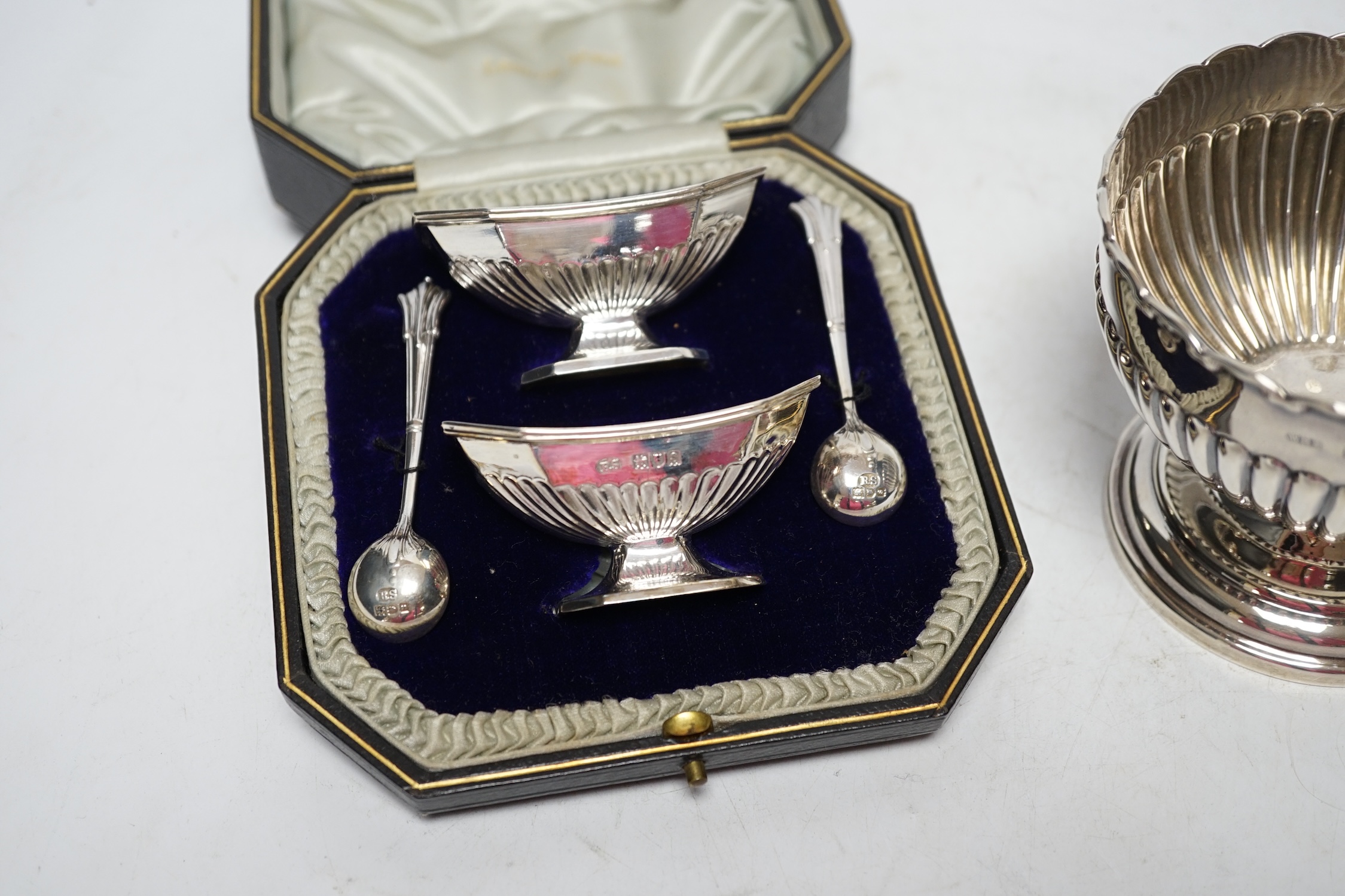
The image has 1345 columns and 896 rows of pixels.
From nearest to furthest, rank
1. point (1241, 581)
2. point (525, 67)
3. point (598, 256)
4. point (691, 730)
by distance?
point (691, 730) < point (1241, 581) < point (598, 256) < point (525, 67)

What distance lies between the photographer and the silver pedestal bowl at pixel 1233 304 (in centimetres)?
121

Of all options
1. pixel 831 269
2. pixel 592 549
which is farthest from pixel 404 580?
pixel 831 269

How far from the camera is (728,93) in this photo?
1807 millimetres

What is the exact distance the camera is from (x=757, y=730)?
1.20 meters

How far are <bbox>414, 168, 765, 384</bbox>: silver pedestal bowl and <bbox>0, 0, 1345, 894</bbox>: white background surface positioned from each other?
14.5 inches

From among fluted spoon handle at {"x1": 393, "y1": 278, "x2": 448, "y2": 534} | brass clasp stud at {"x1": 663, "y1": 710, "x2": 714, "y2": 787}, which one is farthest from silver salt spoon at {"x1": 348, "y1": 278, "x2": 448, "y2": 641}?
brass clasp stud at {"x1": 663, "y1": 710, "x2": 714, "y2": 787}

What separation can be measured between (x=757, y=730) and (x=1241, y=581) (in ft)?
1.85

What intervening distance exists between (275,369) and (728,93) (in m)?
0.78

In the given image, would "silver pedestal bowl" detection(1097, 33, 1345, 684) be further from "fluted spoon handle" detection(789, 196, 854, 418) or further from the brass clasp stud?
the brass clasp stud

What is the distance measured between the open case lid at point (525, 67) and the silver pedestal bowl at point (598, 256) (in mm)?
290

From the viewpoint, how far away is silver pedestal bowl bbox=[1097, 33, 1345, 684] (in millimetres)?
1214

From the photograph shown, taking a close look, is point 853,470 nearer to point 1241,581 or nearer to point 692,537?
point 692,537

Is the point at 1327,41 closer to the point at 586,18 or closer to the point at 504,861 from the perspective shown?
the point at 586,18

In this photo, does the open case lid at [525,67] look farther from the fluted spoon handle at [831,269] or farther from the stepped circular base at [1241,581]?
the stepped circular base at [1241,581]
